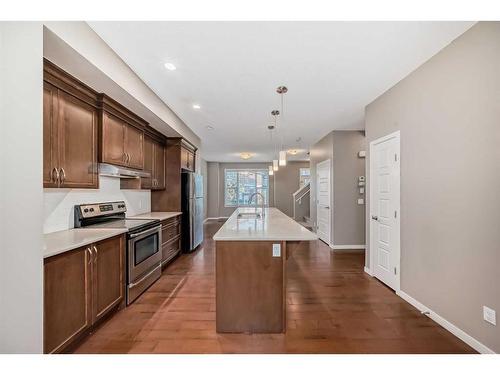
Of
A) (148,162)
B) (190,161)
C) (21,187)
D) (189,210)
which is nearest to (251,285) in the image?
(21,187)

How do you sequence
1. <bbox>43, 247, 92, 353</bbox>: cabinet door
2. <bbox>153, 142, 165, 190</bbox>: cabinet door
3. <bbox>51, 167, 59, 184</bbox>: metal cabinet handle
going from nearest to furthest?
<bbox>43, 247, 92, 353</bbox>: cabinet door, <bbox>51, 167, 59, 184</bbox>: metal cabinet handle, <bbox>153, 142, 165, 190</bbox>: cabinet door

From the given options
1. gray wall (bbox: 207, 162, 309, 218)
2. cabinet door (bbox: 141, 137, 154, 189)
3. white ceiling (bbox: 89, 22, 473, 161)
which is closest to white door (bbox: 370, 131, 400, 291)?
white ceiling (bbox: 89, 22, 473, 161)

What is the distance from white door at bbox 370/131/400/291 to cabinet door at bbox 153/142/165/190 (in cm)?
360

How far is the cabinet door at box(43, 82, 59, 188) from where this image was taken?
1.95m

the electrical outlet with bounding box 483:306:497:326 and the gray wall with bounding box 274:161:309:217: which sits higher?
the gray wall with bounding box 274:161:309:217

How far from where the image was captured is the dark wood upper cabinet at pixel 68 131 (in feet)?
6.53

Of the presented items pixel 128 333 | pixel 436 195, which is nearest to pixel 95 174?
pixel 128 333

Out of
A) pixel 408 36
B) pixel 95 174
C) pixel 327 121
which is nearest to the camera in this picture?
pixel 408 36

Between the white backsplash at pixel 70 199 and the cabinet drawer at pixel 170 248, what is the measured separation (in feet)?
2.56

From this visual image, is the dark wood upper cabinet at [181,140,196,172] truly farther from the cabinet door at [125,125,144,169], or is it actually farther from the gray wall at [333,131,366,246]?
the gray wall at [333,131,366,246]

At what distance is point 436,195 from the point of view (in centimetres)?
231

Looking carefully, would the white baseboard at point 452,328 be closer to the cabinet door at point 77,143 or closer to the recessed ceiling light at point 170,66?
the recessed ceiling light at point 170,66
